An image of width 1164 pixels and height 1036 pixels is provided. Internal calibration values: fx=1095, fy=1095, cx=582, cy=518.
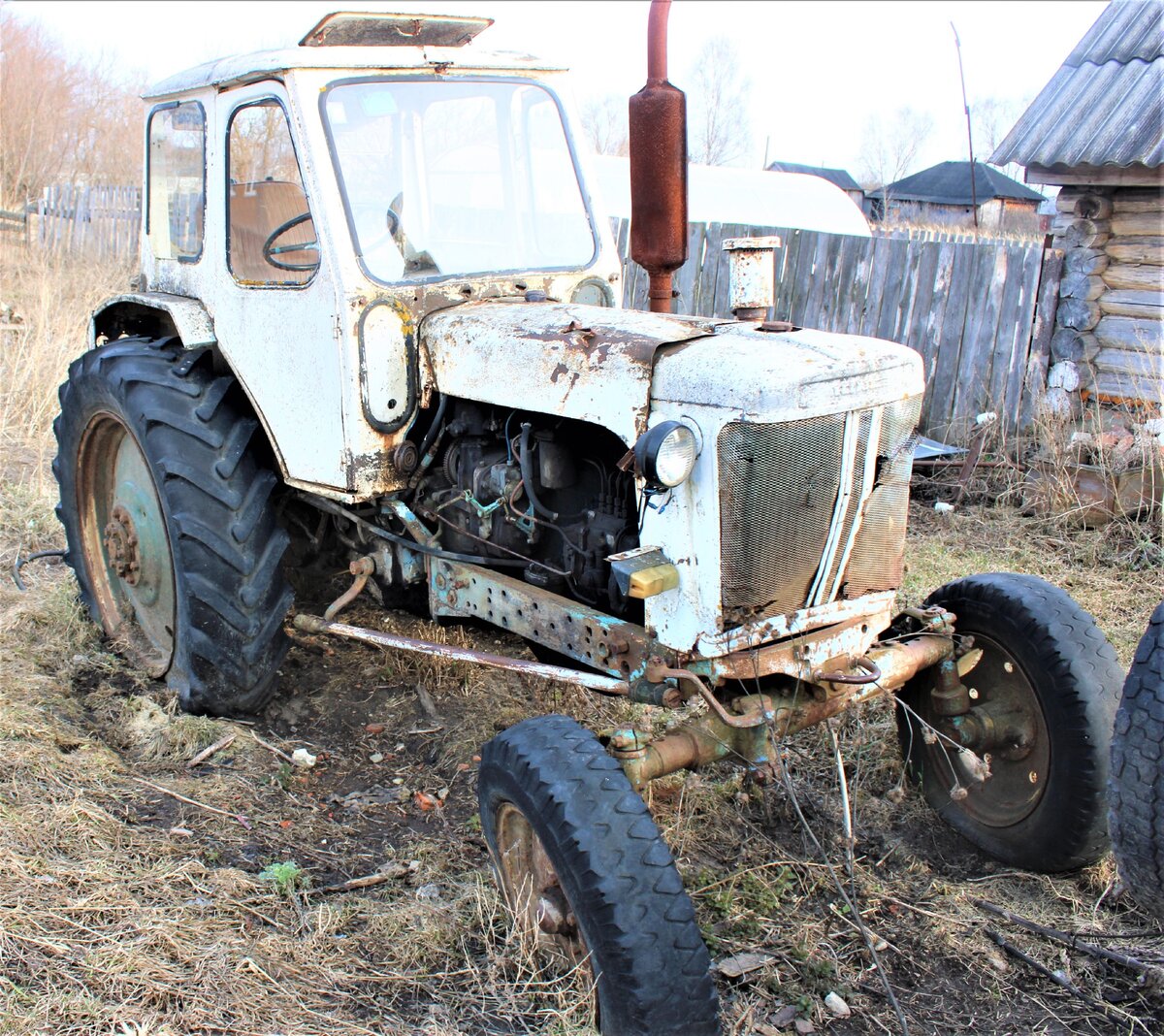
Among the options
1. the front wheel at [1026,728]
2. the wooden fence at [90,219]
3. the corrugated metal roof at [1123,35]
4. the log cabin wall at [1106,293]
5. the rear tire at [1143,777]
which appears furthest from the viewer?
the wooden fence at [90,219]

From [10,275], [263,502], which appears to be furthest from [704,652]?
[10,275]

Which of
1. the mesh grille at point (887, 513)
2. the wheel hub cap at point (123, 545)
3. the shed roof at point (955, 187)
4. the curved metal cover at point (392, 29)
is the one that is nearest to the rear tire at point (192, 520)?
the wheel hub cap at point (123, 545)

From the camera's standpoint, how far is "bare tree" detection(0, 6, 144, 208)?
15414mm

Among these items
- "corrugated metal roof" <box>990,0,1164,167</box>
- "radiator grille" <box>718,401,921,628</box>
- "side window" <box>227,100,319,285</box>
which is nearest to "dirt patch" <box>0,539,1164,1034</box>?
"radiator grille" <box>718,401,921,628</box>

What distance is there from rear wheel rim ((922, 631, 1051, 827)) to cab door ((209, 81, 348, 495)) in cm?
210

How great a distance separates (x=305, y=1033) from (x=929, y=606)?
88.3 inches

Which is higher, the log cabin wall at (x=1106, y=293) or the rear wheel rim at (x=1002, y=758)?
the log cabin wall at (x=1106, y=293)

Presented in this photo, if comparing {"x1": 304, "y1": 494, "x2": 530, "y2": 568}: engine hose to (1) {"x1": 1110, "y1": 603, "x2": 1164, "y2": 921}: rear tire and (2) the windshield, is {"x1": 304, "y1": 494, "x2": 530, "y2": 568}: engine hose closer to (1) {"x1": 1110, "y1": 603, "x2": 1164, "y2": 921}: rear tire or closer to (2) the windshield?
(2) the windshield

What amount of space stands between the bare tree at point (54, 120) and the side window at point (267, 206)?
41.6 feet

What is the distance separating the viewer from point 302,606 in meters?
4.32

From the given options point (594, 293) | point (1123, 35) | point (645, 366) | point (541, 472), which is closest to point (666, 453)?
point (645, 366)

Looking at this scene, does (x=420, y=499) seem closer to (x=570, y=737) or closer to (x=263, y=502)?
(x=263, y=502)

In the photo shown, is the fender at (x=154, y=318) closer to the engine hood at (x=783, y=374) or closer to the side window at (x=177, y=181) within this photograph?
the side window at (x=177, y=181)

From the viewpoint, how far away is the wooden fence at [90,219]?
14383 mm
